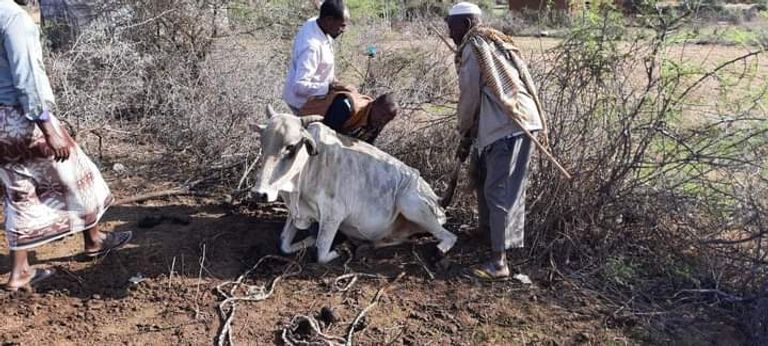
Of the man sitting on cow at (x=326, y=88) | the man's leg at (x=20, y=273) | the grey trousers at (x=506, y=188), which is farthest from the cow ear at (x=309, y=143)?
the man's leg at (x=20, y=273)

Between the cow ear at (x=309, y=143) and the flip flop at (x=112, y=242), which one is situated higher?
the cow ear at (x=309, y=143)

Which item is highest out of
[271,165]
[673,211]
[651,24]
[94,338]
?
[651,24]

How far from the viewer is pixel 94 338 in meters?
3.92

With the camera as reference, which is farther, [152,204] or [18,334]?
[152,204]

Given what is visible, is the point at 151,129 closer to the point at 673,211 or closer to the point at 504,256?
the point at 504,256

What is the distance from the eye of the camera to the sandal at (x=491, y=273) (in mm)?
4543

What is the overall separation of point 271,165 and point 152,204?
80.7 inches

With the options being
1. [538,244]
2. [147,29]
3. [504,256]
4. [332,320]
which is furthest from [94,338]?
[147,29]

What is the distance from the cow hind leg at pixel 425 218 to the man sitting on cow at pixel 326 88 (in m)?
0.60

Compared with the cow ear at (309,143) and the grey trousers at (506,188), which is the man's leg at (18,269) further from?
the grey trousers at (506,188)

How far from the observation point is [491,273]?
4.55 meters

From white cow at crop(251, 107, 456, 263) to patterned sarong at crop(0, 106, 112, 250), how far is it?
3.85 feet

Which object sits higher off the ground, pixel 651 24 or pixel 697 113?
pixel 651 24

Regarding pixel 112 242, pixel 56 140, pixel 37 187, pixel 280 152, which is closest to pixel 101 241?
pixel 112 242
